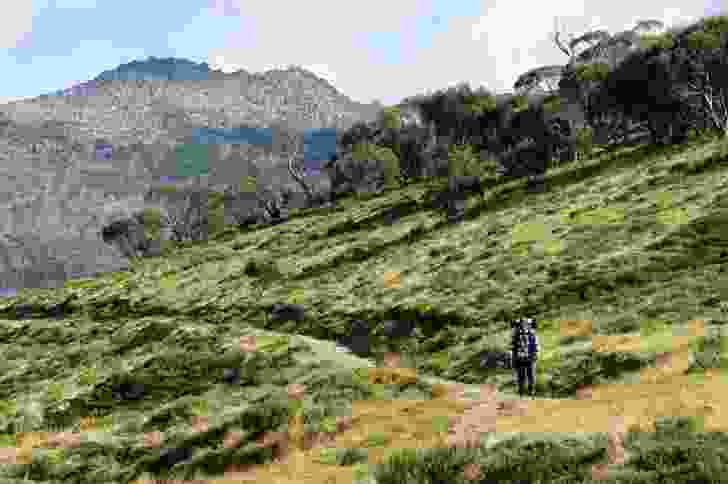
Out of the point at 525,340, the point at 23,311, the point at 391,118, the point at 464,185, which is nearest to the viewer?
the point at 525,340

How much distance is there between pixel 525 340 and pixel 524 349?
13.0 inches

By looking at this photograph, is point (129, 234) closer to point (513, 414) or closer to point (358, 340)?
point (358, 340)

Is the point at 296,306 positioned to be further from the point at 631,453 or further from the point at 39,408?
the point at 631,453

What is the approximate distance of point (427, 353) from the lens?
41.8m

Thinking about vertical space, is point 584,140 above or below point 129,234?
above

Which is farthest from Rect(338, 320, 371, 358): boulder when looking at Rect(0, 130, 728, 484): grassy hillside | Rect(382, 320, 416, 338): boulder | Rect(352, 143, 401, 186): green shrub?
Rect(352, 143, 401, 186): green shrub

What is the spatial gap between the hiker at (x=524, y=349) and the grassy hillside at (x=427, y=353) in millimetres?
1153

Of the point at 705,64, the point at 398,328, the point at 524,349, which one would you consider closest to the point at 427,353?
the point at 398,328

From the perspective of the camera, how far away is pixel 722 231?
4759 cm

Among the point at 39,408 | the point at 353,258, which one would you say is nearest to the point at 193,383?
the point at 39,408

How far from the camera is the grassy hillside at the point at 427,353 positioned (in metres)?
19.3

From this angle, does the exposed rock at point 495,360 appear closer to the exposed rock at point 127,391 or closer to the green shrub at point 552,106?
the exposed rock at point 127,391

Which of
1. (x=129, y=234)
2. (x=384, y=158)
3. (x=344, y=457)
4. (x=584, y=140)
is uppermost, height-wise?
(x=384, y=158)

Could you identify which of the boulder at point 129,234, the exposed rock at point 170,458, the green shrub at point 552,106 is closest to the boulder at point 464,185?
the green shrub at point 552,106
